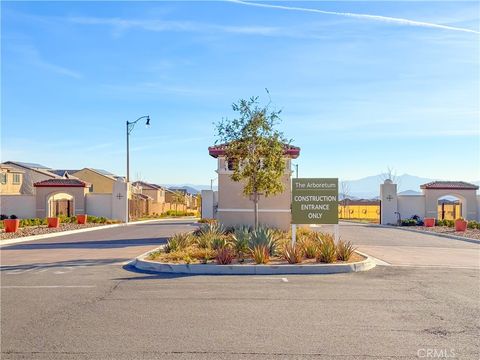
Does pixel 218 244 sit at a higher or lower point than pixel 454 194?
lower

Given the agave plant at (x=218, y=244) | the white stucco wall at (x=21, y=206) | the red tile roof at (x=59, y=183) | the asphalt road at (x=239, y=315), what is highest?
the red tile roof at (x=59, y=183)

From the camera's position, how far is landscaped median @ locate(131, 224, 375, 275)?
13414 millimetres

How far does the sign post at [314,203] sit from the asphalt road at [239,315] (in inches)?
128

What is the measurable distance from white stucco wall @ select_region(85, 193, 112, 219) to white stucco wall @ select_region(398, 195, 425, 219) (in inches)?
862

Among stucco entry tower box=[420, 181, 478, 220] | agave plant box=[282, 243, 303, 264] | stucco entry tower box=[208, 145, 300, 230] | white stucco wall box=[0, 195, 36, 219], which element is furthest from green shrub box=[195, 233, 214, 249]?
stucco entry tower box=[420, 181, 478, 220]

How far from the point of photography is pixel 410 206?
41.2 m

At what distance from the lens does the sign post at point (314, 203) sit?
16531 millimetres

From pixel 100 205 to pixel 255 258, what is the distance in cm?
3056

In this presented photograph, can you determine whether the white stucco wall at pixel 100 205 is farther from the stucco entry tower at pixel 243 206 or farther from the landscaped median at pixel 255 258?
the landscaped median at pixel 255 258

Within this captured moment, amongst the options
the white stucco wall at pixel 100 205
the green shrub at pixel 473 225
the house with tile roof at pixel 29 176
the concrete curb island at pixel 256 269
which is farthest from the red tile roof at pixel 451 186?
the house with tile roof at pixel 29 176

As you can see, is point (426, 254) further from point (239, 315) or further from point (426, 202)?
point (426, 202)

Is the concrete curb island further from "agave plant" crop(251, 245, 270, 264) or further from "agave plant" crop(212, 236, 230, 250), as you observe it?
"agave plant" crop(212, 236, 230, 250)

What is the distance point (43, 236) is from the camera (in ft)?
86.6

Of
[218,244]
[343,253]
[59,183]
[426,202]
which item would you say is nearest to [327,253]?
[343,253]
